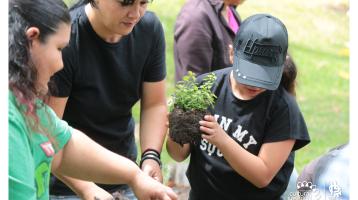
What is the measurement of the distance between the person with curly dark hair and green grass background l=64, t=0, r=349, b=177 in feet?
13.6

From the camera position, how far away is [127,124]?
3.57 metres

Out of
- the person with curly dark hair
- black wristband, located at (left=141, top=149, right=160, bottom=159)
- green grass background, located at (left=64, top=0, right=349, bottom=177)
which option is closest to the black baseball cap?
black wristband, located at (left=141, top=149, right=160, bottom=159)

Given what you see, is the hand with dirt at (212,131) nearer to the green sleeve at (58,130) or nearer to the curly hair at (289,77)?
the curly hair at (289,77)

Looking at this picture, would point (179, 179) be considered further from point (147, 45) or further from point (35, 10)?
point (35, 10)

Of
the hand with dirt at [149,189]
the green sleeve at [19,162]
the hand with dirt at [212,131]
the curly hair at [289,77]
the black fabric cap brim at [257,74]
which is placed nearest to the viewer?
the green sleeve at [19,162]

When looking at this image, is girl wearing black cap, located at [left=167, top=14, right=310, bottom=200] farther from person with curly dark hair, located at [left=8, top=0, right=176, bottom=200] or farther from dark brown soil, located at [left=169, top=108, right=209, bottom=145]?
person with curly dark hair, located at [left=8, top=0, right=176, bottom=200]

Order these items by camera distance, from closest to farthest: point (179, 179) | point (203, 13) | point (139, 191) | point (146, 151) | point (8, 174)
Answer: point (8, 174), point (139, 191), point (146, 151), point (203, 13), point (179, 179)

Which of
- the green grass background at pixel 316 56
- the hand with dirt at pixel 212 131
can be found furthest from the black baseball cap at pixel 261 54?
the green grass background at pixel 316 56

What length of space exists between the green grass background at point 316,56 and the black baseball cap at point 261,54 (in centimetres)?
335

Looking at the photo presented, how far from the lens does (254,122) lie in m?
3.35

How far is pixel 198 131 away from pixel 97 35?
2.13ft

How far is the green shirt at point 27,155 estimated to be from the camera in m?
2.19

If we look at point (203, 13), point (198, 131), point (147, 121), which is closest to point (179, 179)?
point (203, 13)

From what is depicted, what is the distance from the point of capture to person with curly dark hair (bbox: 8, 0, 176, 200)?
2.21m
